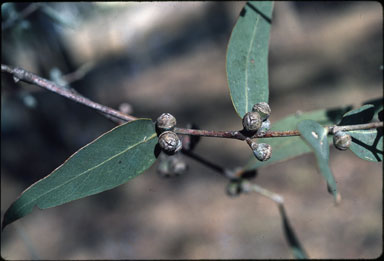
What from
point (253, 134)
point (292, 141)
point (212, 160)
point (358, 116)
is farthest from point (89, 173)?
point (212, 160)

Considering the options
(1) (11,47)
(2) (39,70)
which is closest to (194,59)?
(2) (39,70)

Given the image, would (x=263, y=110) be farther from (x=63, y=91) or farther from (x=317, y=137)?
(x=63, y=91)

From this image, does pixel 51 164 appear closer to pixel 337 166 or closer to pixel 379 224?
pixel 337 166

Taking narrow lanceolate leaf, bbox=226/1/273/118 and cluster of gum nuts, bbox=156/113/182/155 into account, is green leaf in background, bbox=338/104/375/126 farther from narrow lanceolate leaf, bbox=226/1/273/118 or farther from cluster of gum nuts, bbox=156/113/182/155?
cluster of gum nuts, bbox=156/113/182/155

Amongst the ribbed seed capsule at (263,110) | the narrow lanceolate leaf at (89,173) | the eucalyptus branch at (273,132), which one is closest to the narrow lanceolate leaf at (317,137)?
the eucalyptus branch at (273,132)

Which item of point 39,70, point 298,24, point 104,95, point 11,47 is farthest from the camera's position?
point 104,95

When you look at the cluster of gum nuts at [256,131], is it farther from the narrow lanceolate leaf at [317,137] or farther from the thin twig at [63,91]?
the thin twig at [63,91]
